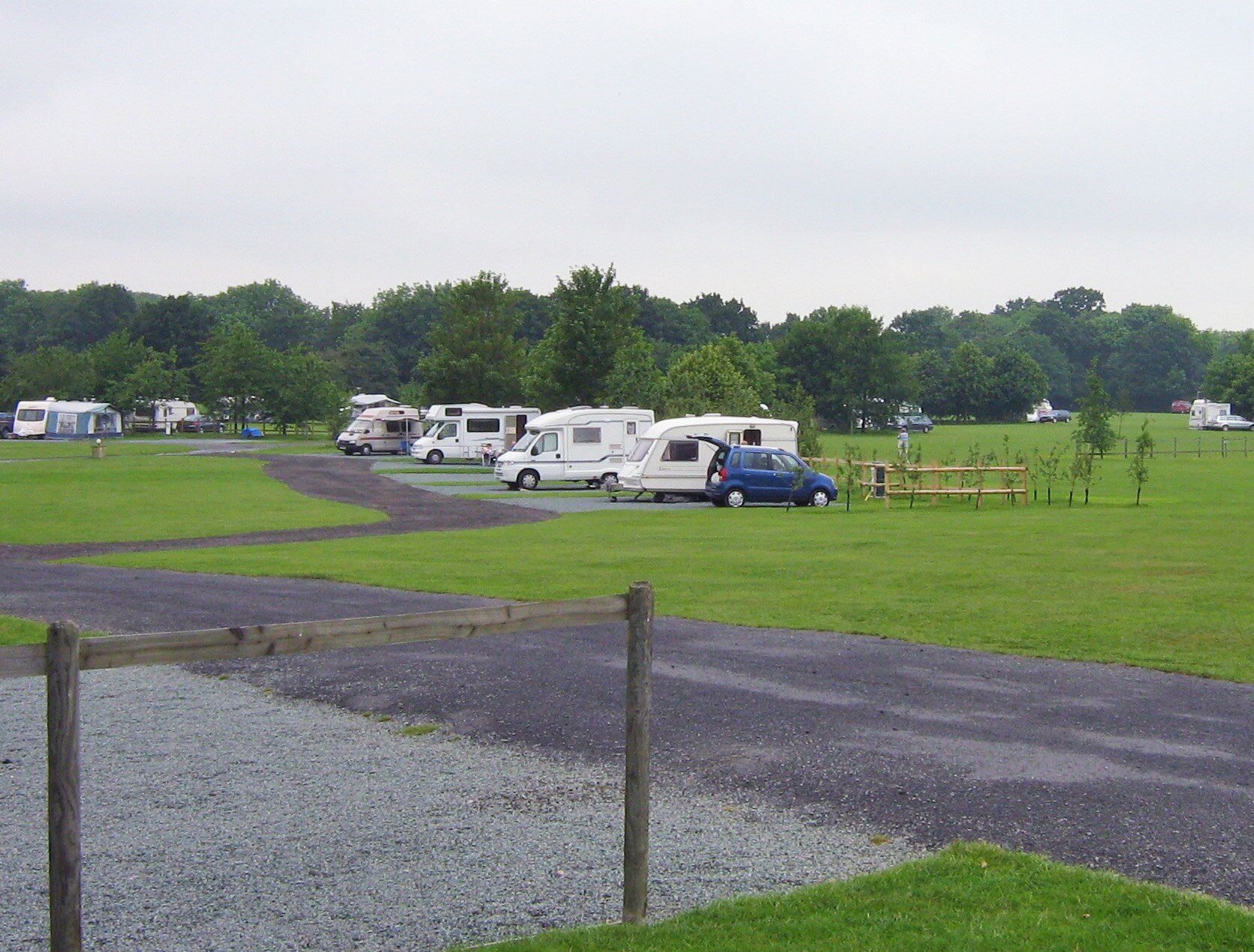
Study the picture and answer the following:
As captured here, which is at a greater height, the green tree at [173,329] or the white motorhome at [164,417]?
the green tree at [173,329]

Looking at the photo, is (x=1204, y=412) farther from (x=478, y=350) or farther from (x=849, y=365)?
(x=478, y=350)

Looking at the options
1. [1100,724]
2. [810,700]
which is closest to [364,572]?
[810,700]

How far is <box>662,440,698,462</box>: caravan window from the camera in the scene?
3562cm

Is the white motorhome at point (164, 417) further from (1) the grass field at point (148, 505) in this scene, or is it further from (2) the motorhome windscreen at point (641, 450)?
(2) the motorhome windscreen at point (641, 450)

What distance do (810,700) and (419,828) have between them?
3.89 m

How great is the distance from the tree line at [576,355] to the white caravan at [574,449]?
5902 millimetres

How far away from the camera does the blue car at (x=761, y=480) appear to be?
1313 inches

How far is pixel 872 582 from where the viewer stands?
1686 cm

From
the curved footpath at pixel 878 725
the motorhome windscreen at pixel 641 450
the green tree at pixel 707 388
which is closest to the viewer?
the curved footpath at pixel 878 725

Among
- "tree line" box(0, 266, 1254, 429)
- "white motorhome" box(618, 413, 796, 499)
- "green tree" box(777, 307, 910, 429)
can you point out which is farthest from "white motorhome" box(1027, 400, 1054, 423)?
"white motorhome" box(618, 413, 796, 499)

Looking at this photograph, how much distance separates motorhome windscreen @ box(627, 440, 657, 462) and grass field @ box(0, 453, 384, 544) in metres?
8.20

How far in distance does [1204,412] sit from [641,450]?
81657 mm

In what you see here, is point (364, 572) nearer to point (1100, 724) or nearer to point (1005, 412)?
point (1100, 724)

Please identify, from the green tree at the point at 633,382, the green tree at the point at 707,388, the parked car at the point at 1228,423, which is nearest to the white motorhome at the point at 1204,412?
the parked car at the point at 1228,423
